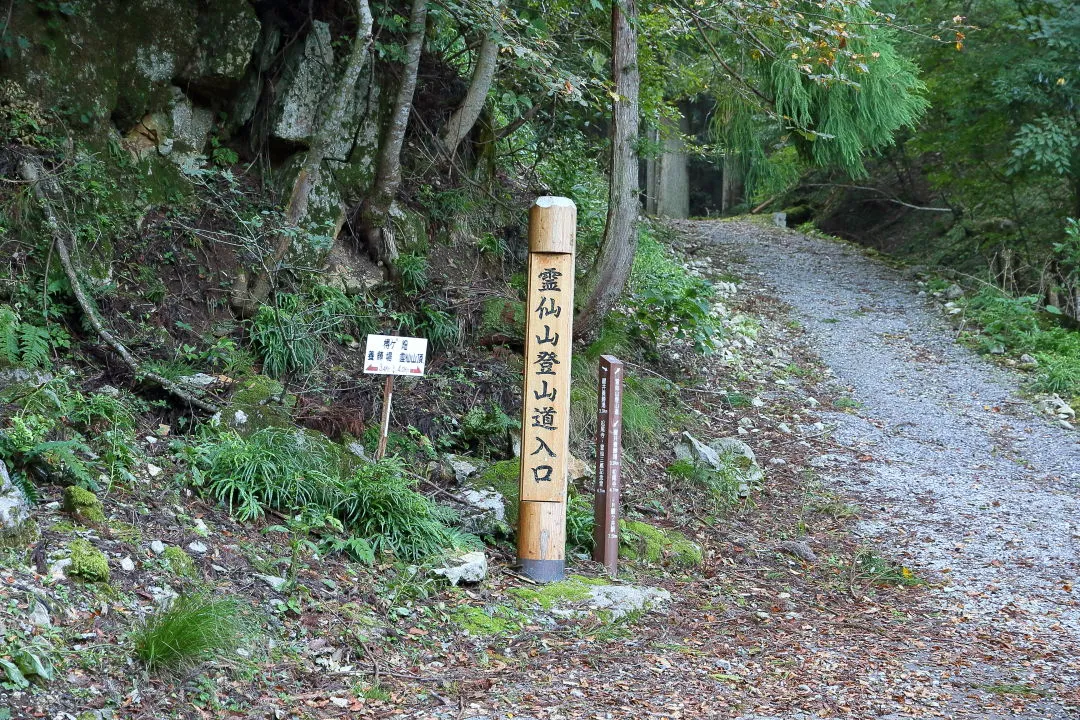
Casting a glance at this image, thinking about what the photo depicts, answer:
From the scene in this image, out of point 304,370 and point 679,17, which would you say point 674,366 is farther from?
point 304,370

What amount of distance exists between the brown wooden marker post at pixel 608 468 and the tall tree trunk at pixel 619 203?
2.67 metres

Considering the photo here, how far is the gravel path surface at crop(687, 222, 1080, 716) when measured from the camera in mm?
5695

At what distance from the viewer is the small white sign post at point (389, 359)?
5.32m

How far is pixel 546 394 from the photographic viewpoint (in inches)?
203

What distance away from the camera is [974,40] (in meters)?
12.4

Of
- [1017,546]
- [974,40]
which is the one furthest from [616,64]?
[974,40]

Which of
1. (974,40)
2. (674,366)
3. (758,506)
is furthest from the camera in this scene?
(974,40)

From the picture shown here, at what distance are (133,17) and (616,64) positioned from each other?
384 centimetres

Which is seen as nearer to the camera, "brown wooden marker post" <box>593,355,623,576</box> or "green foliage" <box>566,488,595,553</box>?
"brown wooden marker post" <box>593,355,623,576</box>

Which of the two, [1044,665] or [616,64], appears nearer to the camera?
[1044,665]

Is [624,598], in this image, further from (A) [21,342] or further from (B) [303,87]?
(B) [303,87]

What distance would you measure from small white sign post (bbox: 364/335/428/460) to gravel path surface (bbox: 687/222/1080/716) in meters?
3.58

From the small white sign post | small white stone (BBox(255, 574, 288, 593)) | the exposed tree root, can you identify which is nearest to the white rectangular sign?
the small white sign post

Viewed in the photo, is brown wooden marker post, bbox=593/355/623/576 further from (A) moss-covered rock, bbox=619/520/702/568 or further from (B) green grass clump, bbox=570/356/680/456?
(B) green grass clump, bbox=570/356/680/456
